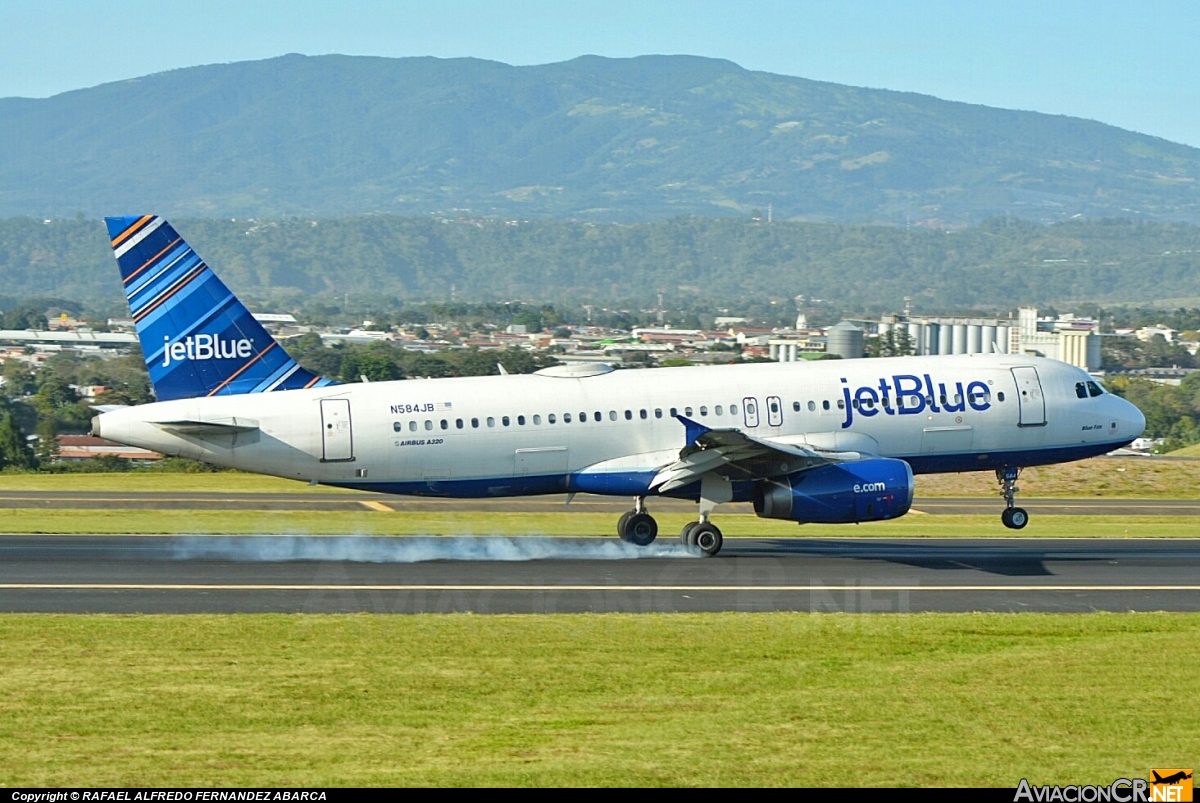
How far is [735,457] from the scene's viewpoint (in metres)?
36.7

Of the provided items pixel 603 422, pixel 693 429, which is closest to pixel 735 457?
pixel 693 429

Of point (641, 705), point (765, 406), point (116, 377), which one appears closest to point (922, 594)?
point (765, 406)

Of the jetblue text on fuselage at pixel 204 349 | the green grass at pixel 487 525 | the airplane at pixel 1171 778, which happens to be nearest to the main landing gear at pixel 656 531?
the green grass at pixel 487 525

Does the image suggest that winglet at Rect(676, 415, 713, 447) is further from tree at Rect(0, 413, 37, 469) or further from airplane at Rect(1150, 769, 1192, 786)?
tree at Rect(0, 413, 37, 469)

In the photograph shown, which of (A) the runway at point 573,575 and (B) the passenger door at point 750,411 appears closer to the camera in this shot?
(A) the runway at point 573,575

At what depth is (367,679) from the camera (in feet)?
69.0

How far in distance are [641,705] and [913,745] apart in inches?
147

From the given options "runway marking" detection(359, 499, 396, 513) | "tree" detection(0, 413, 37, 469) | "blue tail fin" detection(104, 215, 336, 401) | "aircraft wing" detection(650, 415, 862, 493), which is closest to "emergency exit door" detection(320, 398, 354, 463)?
"blue tail fin" detection(104, 215, 336, 401)

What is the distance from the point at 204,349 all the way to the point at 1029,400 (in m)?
21.7

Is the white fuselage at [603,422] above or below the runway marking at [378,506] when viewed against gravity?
above

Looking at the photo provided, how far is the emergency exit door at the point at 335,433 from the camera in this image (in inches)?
1433

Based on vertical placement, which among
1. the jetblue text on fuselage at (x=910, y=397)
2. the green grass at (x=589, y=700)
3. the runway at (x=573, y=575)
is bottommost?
the runway at (x=573, y=575)

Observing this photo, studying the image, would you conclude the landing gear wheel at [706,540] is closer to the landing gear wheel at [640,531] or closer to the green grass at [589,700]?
the landing gear wheel at [640,531]

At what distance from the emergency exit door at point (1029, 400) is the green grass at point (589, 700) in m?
13.5
